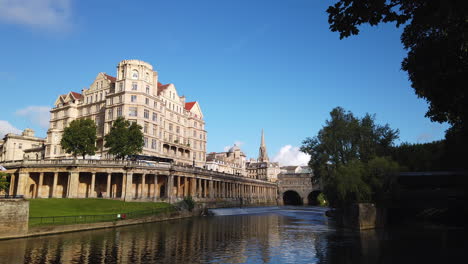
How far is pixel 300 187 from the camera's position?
162000 mm

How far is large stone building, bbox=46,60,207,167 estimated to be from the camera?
90000mm

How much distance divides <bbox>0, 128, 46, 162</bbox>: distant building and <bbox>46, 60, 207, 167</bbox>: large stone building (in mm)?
17073

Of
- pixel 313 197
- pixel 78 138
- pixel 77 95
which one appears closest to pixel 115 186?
pixel 78 138

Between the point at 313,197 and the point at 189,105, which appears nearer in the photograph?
the point at 189,105

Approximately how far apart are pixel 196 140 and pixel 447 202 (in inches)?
3198

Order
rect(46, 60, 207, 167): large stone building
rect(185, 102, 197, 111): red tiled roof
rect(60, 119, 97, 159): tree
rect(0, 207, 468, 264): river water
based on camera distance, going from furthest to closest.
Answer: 1. rect(185, 102, 197, 111): red tiled roof
2. rect(46, 60, 207, 167): large stone building
3. rect(60, 119, 97, 159): tree
4. rect(0, 207, 468, 264): river water

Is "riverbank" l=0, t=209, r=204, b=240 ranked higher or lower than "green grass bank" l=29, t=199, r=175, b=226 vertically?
lower

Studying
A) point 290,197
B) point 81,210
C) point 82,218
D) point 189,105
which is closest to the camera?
point 82,218

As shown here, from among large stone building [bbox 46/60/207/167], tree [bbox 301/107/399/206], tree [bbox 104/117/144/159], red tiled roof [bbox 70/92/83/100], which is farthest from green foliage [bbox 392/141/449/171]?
red tiled roof [bbox 70/92/83/100]

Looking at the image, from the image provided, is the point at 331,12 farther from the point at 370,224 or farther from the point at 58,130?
the point at 58,130

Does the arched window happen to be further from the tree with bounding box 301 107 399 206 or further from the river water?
the river water

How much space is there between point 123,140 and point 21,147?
6785 cm

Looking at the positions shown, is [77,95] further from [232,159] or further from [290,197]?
[290,197]

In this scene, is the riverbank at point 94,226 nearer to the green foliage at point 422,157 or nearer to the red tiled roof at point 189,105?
the green foliage at point 422,157
